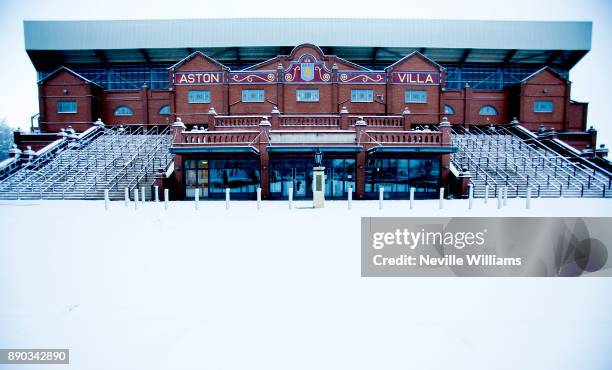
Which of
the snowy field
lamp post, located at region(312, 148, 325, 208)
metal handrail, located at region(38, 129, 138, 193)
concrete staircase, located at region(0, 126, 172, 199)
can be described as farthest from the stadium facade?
the snowy field

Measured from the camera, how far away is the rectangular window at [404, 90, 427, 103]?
28.1m

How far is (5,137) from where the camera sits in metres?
80.1

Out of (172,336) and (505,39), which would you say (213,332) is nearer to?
(172,336)

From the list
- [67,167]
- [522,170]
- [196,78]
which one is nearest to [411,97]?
[522,170]

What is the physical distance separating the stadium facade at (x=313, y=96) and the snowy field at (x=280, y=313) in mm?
14179

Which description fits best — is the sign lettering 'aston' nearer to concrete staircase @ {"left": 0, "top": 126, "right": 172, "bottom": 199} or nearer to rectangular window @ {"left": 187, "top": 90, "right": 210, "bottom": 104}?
rectangular window @ {"left": 187, "top": 90, "right": 210, "bottom": 104}

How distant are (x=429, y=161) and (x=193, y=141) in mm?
16375

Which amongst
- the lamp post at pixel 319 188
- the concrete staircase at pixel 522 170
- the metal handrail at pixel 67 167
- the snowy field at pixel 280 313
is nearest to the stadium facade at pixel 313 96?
the concrete staircase at pixel 522 170

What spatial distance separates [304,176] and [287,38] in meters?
21.0

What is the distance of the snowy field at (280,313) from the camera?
11.5 feet

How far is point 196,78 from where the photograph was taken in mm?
28000

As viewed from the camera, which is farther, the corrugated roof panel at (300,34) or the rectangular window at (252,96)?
the corrugated roof panel at (300,34)

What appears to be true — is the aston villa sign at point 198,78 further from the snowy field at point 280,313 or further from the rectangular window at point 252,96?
the snowy field at point 280,313

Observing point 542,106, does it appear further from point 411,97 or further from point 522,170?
point 411,97
